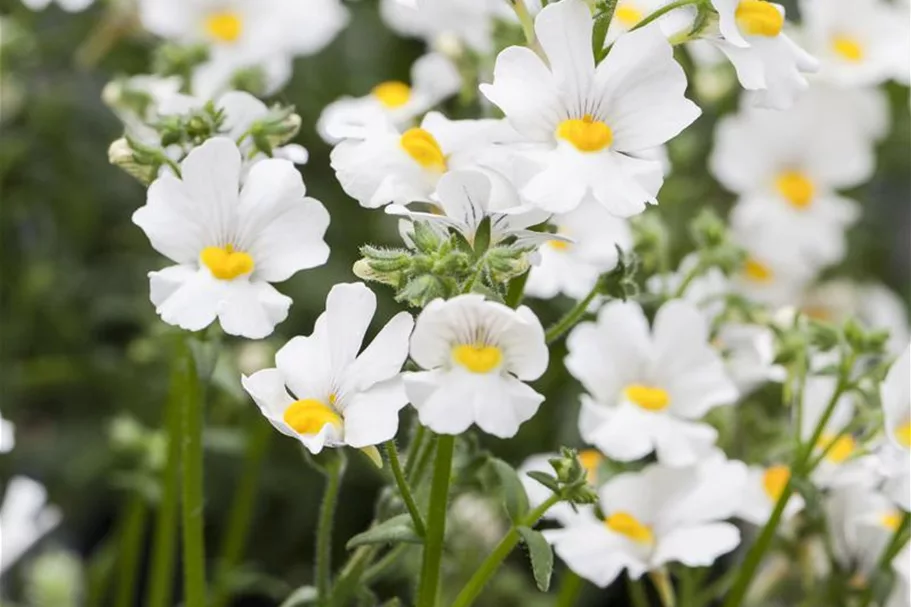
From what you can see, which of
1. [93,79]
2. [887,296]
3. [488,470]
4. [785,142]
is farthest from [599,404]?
[93,79]

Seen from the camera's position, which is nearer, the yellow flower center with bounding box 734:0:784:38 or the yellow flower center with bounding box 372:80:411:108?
the yellow flower center with bounding box 734:0:784:38

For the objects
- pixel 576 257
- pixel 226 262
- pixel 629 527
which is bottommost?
pixel 629 527

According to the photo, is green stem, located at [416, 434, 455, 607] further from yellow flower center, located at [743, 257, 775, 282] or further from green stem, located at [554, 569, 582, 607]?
yellow flower center, located at [743, 257, 775, 282]

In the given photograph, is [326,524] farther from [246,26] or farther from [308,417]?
[246,26]

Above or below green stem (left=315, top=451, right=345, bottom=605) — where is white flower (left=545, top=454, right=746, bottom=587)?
below

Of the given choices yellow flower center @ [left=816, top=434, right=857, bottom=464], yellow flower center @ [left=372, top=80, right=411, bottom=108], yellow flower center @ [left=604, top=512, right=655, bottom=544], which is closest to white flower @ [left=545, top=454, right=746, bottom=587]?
yellow flower center @ [left=604, top=512, right=655, bottom=544]

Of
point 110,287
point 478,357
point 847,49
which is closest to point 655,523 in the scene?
point 478,357
